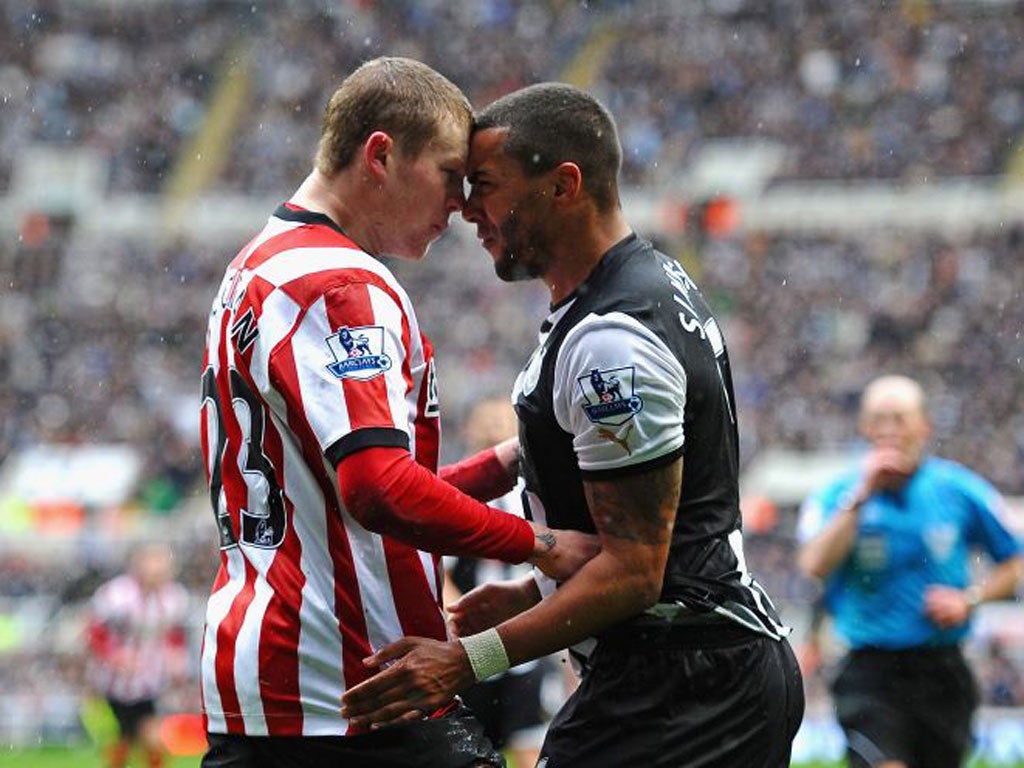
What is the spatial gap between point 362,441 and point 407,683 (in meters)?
0.53

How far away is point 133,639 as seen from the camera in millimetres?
14000

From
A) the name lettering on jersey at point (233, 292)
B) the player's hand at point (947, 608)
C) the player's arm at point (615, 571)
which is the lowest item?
the player's hand at point (947, 608)

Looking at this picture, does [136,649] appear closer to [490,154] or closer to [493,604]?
[493,604]

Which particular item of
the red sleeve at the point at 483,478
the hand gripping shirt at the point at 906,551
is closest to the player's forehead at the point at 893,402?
the hand gripping shirt at the point at 906,551

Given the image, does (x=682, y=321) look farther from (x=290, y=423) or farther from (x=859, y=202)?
(x=859, y=202)

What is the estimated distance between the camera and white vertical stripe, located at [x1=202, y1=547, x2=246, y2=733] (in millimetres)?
3715

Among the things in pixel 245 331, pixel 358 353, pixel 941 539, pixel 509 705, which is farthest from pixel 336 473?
pixel 509 705

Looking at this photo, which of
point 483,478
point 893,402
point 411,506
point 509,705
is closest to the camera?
point 411,506

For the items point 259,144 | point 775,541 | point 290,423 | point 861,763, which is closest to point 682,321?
point 290,423

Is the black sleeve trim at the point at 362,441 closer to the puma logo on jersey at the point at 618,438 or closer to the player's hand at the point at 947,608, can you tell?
the puma logo on jersey at the point at 618,438

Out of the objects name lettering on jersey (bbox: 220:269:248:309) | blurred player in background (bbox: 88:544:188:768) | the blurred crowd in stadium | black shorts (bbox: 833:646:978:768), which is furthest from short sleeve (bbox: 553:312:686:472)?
the blurred crowd in stadium

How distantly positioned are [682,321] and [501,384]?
A: 2228 cm

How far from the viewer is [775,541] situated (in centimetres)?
2153

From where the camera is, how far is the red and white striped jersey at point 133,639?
1377cm
